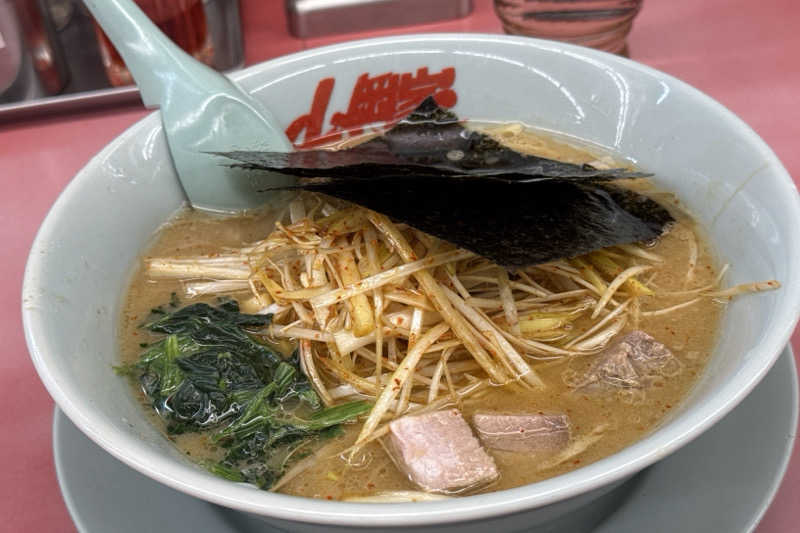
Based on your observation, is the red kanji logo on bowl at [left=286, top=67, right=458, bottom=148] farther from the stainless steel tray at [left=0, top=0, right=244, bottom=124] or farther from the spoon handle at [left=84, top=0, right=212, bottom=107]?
the stainless steel tray at [left=0, top=0, right=244, bottom=124]

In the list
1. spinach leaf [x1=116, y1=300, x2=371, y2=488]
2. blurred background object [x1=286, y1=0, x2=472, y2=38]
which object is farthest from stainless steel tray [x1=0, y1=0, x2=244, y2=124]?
spinach leaf [x1=116, y1=300, x2=371, y2=488]

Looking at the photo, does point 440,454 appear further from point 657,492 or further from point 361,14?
point 361,14

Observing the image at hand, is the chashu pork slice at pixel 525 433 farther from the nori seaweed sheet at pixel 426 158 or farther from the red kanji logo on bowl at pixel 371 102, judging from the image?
the red kanji logo on bowl at pixel 371 102

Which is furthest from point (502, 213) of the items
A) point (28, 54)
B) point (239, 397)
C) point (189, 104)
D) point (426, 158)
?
point (28, 54)

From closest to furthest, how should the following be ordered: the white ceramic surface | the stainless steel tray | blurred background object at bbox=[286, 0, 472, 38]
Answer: the white ceramic surface < the stainless steel tray < blurred background object at bbox=[286, 0, 472, 38]

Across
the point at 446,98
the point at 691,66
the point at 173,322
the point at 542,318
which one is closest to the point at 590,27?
the point at 691,66

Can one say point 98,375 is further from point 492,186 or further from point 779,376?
point 779,376

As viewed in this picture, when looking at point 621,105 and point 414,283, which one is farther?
point 621,105
